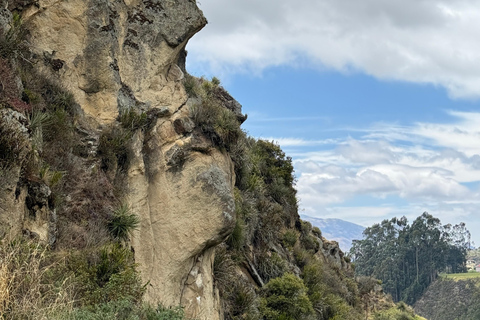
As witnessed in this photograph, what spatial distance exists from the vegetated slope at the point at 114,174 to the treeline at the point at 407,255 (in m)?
101

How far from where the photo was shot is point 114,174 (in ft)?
34.6

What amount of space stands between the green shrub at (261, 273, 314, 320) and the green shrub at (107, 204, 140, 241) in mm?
6931

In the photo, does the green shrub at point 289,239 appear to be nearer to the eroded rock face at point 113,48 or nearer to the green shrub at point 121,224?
the eroded rock face at point 113,48

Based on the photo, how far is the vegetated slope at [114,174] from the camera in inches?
276

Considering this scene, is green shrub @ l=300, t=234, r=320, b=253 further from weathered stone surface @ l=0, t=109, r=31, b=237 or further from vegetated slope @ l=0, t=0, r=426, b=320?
weathered stone surface @ l=0, t=109, r=31, b=237

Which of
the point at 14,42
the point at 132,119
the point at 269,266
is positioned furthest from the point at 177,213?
the point at 269,266

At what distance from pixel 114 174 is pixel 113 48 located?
2.98 metres

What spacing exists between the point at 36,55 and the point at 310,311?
1191 cm

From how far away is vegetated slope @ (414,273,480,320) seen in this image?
87.1 meters

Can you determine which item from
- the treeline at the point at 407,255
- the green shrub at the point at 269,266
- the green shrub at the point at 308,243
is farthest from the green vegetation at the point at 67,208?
→ the treeline at the point at 407,255

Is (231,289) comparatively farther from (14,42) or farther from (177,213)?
(14,42)

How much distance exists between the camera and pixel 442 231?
11519 cm

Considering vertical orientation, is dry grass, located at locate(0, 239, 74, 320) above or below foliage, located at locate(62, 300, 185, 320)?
above

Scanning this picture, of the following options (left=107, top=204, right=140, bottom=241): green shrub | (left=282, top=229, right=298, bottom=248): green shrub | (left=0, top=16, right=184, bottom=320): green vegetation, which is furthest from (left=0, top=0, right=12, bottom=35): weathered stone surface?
(left=282, top=229, right=298, bottom=248): green shrub
